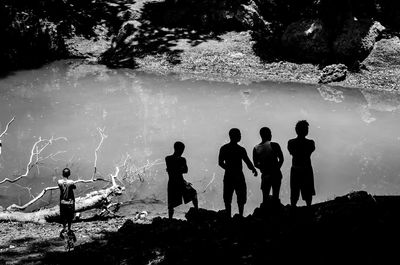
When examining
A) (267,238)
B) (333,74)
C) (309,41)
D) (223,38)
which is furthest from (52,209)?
(223,38)

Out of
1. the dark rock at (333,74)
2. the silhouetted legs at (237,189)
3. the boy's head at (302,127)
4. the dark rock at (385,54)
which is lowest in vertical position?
the silhouetted legs at (237,189)

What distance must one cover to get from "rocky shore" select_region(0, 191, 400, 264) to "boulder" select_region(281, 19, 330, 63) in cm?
1562

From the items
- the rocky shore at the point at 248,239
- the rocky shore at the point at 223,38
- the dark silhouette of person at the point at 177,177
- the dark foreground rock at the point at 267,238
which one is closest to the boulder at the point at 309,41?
the rocky shore at the point at 223,38

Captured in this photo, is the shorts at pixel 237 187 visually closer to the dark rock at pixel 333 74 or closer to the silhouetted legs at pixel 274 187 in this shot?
the silhouetted legs at pixel 274 187

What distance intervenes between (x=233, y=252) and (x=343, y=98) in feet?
46.1

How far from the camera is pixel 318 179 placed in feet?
37.2

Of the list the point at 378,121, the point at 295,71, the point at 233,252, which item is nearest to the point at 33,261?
the point at 233,252

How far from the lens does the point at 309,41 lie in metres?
21.4

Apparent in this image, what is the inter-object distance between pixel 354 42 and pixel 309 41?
2.10 meters

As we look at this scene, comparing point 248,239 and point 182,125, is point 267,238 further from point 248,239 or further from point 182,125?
point 182,125

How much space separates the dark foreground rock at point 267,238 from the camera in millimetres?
4707

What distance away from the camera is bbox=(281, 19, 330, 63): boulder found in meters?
21.3

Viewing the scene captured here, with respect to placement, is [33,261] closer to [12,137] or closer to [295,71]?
[12,137]

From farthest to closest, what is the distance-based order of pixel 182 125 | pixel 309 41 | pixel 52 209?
1. pixel 309 41
2. pixel 182 125
3. pixel 52 209
